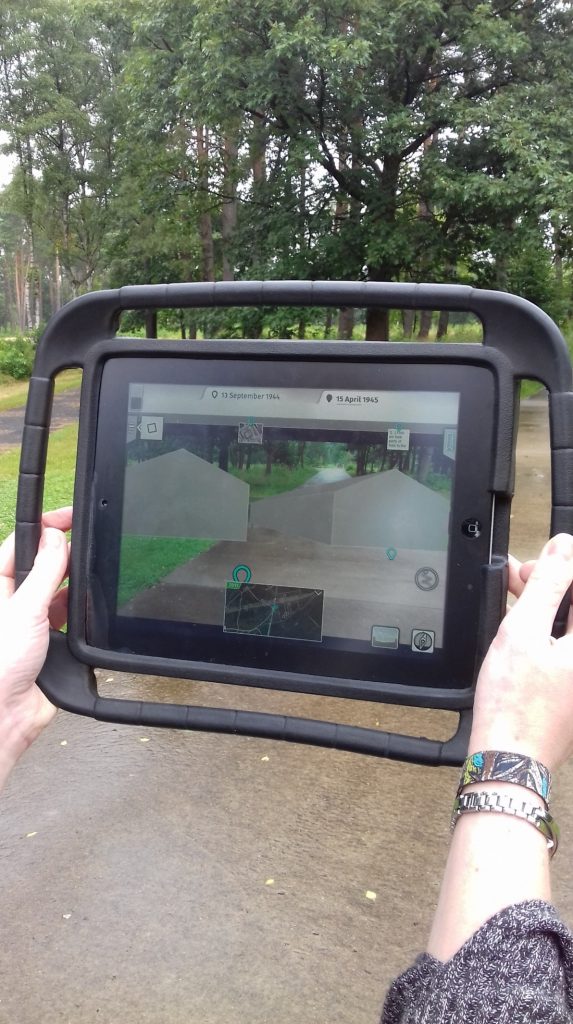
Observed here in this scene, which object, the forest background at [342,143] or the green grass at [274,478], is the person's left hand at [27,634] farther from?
the forest background at [342,143]

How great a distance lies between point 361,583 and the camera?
1.29 metres

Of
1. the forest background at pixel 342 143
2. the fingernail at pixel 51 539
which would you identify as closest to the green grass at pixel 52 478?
the forest background at pixel 342 143

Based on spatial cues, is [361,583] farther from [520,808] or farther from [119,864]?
[119,864]

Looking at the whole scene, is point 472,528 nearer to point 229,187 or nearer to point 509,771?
point 509,771

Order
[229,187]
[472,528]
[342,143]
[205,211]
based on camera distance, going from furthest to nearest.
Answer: [205,211], [229,187], [342,143], [472,528]

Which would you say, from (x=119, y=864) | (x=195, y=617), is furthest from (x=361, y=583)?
(x=119, y=864)

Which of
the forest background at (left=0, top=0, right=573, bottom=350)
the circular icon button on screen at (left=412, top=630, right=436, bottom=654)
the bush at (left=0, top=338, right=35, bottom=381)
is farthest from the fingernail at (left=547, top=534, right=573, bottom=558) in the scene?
the bush at (left=0, top=338, right=35, bottom=381)

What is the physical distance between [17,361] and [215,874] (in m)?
25.2

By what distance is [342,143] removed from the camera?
1298 cm

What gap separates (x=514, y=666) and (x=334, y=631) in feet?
1.14

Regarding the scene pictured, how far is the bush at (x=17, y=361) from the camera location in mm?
25469

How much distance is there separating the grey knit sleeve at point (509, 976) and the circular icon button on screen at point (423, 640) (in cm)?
45

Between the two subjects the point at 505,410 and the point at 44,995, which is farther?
the point at 44,995

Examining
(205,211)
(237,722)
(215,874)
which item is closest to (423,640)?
(237,722)
